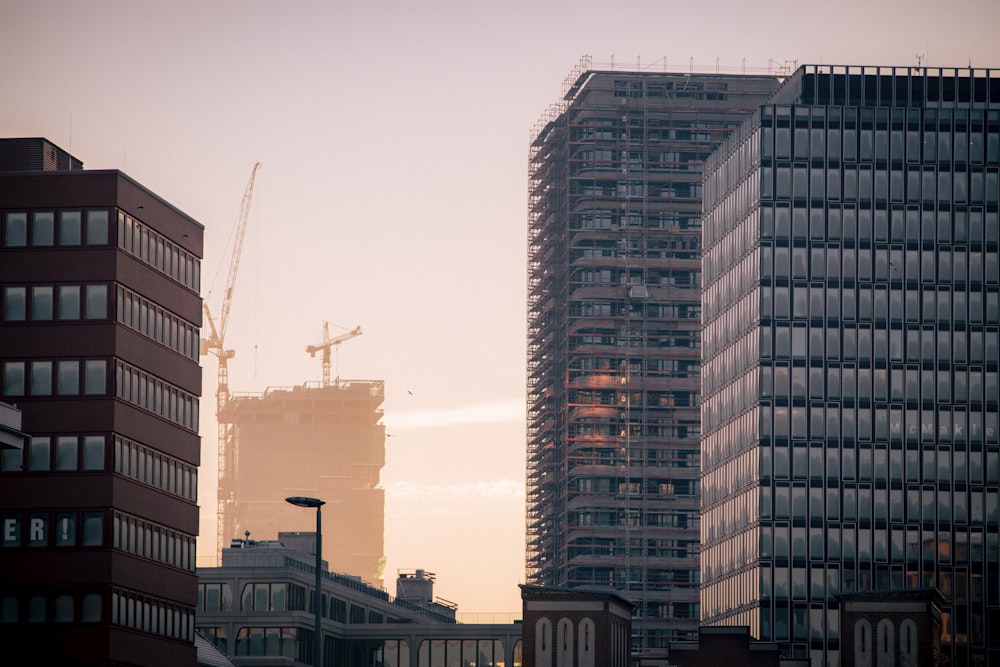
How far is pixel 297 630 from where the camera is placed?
185875 millimetres

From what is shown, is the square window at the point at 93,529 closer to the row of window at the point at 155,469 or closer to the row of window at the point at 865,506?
the row of window at the point at 155,469

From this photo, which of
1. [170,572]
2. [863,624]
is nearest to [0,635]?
[170,572]

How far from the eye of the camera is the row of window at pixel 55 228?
124750 mm

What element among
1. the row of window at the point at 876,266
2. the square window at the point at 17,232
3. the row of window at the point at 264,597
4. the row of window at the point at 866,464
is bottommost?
the row of window at the point at 264,597

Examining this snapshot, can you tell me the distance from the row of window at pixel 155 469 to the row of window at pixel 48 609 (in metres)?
7.53

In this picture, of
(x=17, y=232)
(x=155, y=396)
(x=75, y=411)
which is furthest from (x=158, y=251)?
(x=75, y=411)

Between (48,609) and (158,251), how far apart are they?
73.1 ft

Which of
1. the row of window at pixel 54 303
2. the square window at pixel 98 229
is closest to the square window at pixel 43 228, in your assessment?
the square window at pixel 98 229

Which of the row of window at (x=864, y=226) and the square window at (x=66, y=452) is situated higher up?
the row of window at (x=864, y=226)

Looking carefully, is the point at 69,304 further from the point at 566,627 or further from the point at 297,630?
the point at 297,630

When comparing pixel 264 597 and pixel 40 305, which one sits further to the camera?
pixel 264 597

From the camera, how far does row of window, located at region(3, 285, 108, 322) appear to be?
124 m

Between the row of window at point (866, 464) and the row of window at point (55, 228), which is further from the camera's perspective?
the row of window at point (866, 464)

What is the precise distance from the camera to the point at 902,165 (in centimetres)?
19688
